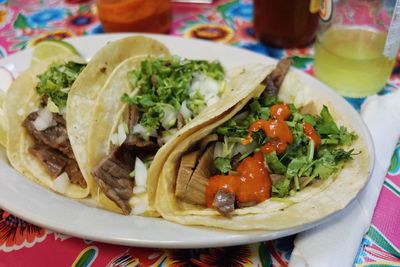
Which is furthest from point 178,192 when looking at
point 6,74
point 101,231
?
point 6,74

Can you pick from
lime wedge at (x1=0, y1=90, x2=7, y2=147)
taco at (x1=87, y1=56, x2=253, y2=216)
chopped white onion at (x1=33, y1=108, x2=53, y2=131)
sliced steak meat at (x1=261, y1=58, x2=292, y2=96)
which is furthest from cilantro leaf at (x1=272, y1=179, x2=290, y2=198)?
lime wedge at (x1=0, y1=90, x2=7, y2=147)

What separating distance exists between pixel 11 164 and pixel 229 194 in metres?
0.85

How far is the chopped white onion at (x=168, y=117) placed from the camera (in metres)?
1.69

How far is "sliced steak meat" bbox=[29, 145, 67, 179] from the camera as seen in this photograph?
5.54 feet

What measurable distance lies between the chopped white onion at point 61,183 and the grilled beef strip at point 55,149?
0.02 m

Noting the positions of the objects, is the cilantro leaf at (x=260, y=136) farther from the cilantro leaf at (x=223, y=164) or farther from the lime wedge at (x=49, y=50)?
the lime wedge at (x=49, y=50)

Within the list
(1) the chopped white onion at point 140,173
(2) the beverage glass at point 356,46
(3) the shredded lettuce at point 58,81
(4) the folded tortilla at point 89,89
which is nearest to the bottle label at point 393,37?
(2) the beverage glass at point 356,46

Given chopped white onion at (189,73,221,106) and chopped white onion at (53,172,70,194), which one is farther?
chopped white onion at (189,73,221,106)

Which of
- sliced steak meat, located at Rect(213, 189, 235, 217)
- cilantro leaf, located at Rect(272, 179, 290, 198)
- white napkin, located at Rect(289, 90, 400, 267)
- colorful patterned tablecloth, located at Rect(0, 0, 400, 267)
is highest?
sliced steak meat, located at Rect(213, 189, 235, 217)

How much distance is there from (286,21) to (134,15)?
844 mm

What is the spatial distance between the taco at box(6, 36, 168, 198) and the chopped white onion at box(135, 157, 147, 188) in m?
0.18

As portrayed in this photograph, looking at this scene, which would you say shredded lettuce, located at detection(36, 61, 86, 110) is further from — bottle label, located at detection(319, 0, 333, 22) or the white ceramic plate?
bottle label, located at detection(319, 0, 333, 22)

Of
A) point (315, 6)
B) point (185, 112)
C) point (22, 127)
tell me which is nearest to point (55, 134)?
point (22, 127)

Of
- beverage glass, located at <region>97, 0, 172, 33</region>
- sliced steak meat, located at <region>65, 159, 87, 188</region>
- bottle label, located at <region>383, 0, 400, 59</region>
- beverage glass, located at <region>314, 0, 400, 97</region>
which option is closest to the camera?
sliced steak meat, located at <region>65, 159, 87, 188</region>
